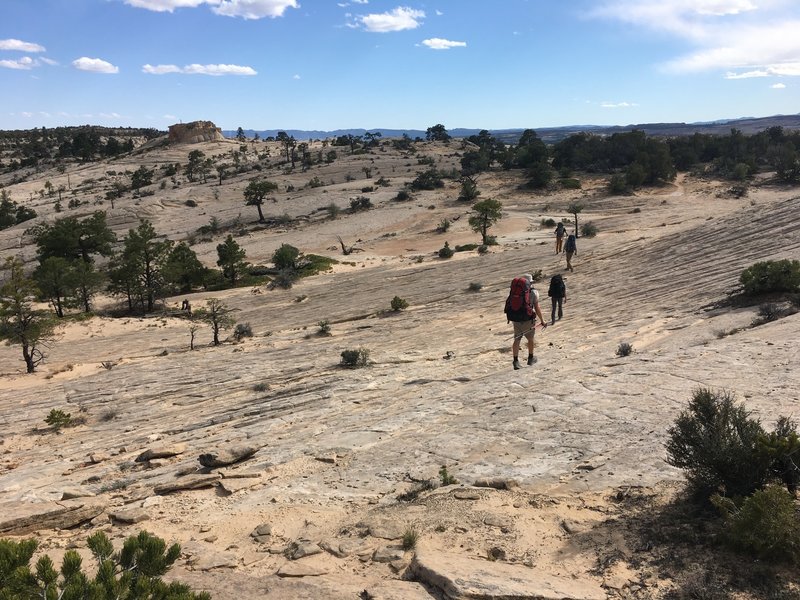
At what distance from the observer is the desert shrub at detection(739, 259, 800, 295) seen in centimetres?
1413

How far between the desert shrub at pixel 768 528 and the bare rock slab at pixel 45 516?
7924 mm

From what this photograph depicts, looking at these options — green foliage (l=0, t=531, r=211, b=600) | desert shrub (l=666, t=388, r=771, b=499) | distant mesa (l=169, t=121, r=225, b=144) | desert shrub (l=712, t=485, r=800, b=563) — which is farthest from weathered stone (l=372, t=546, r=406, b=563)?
distant mesa (l=169, t=121, r=225, b=144)

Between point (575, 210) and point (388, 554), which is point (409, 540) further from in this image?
point (575, 210)

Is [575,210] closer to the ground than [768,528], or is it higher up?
higher up

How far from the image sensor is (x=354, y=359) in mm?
15117

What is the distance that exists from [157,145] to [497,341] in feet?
375

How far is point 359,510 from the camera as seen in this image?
7.05 meters

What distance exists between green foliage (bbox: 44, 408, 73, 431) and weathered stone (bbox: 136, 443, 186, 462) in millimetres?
4354

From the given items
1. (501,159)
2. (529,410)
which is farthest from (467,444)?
(501,159)

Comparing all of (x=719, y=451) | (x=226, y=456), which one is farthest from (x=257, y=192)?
(x=719, y=451)

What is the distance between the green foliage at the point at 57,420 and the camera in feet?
43.3

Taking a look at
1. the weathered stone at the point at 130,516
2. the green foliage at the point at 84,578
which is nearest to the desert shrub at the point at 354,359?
the weathered stone at the point at 130,516

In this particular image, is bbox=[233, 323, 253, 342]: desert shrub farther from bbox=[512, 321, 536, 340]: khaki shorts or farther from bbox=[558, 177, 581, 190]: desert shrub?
bbox=[558, 177, 581, 190]: desert shrub

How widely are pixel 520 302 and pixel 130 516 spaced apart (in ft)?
25.0
